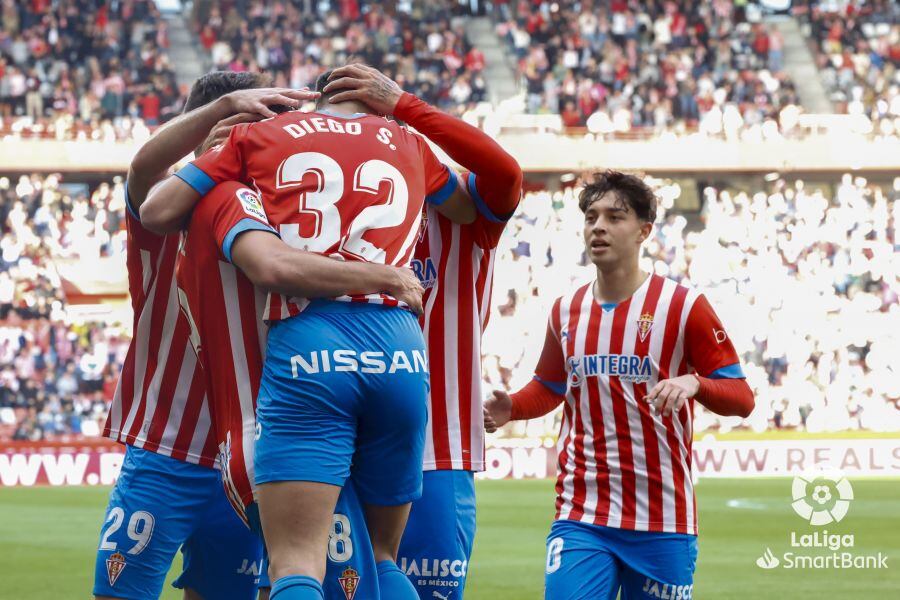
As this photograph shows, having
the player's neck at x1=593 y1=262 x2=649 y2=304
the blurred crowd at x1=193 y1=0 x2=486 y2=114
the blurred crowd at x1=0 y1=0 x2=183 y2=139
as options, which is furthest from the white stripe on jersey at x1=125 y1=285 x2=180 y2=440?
the blurred crowd at x1=193 y1=0 x2=486 y2=114

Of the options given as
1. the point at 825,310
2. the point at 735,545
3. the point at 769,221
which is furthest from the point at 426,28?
the point at 735,545

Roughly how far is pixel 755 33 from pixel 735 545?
63.7 ft

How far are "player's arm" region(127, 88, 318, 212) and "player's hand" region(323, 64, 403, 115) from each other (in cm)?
8

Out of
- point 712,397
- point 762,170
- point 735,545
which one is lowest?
point 735,545

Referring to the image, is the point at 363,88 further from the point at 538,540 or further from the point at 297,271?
the point at 538,540

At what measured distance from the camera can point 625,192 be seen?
4.56m

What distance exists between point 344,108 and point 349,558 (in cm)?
114

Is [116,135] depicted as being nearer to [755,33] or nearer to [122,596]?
[755,33]

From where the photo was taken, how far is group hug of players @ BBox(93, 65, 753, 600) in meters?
3.08

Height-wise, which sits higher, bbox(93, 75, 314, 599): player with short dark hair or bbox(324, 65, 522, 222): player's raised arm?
bbox(324, 65, 522, 222): player's raised arm

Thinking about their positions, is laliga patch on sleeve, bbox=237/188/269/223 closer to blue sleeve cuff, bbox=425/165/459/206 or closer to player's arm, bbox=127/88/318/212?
player's arm, bbox=127/88/318/212

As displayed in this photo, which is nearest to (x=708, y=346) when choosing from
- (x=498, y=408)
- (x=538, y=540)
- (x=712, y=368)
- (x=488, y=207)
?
(x=712, y=368)

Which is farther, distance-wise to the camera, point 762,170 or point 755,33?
point 755,33

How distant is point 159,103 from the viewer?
24969 mm
